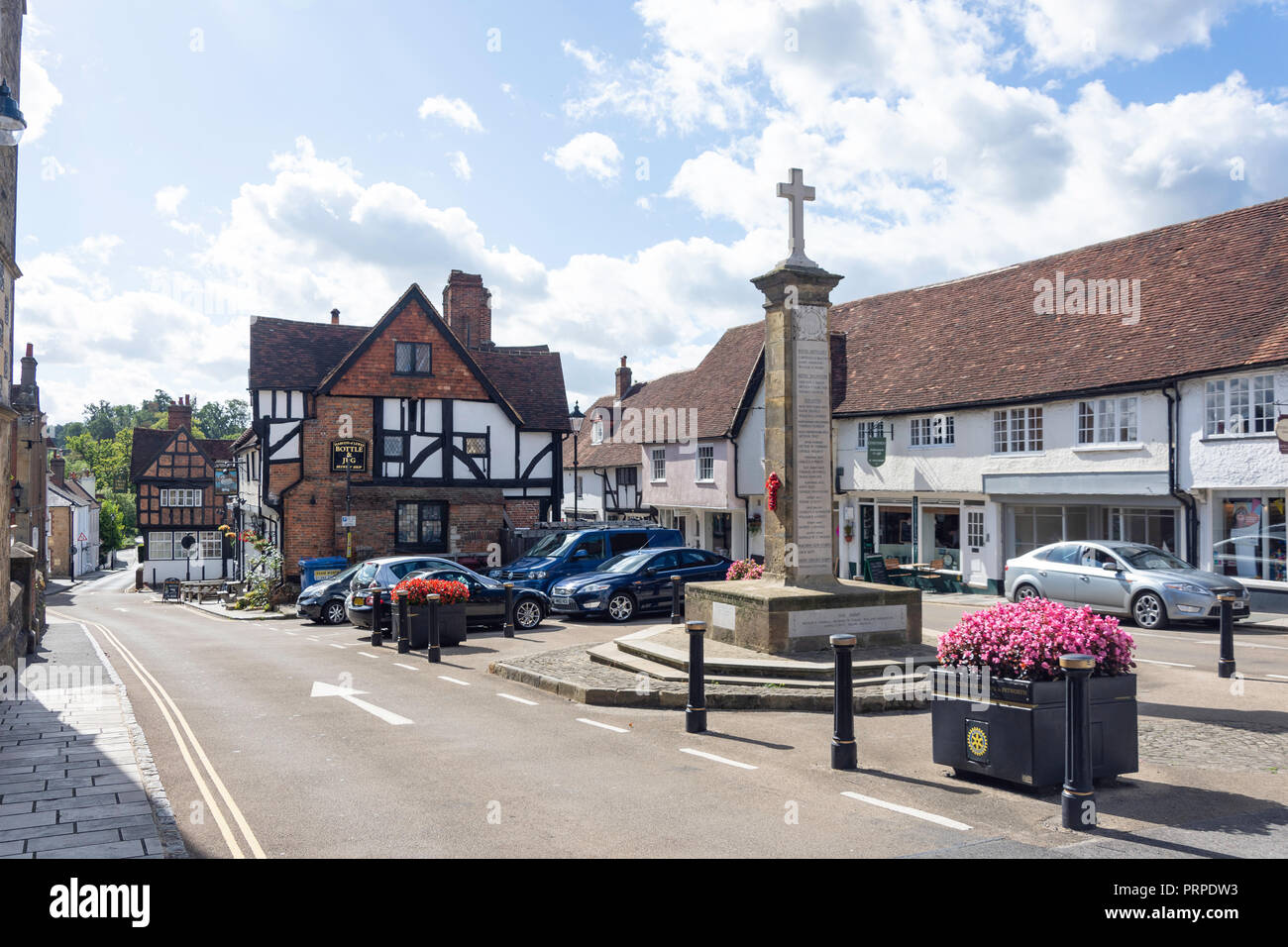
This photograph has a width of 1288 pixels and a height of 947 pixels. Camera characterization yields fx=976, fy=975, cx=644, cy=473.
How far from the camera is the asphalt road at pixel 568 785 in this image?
6395 mm

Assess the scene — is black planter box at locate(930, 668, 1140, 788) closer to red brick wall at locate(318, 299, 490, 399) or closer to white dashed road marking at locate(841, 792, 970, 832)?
white dashed road marking at locate(841, 792, 970, 832)

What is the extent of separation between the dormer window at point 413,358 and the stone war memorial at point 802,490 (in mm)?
21185

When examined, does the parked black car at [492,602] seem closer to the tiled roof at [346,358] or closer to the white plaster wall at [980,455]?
the white plaster wall at [980,455]

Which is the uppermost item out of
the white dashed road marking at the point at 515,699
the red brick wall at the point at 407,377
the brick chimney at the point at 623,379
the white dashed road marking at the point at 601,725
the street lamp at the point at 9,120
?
the brick chimney at the point at 623,379

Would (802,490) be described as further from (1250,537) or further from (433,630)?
(1250,537)

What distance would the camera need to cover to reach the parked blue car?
23500 millimetres

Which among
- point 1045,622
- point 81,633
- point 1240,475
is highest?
point 1240,475

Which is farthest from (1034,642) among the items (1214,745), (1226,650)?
(1226,650)

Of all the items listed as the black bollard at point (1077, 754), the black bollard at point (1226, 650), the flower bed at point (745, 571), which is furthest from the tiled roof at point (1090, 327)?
the black bollard at point (1077, 754)

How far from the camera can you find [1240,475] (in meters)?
20.0

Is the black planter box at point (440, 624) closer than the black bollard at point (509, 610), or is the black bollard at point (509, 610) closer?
the black planter box at point (440, 624)
